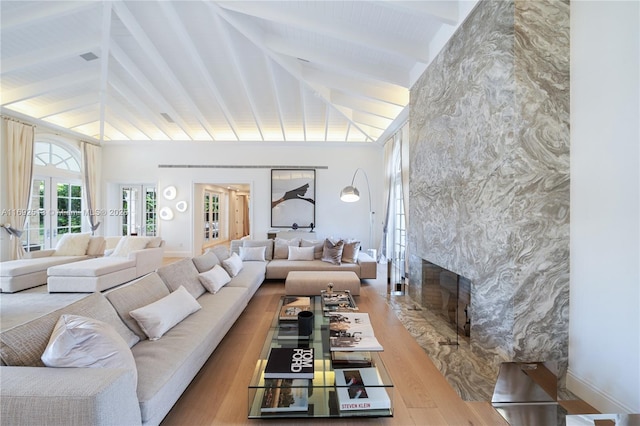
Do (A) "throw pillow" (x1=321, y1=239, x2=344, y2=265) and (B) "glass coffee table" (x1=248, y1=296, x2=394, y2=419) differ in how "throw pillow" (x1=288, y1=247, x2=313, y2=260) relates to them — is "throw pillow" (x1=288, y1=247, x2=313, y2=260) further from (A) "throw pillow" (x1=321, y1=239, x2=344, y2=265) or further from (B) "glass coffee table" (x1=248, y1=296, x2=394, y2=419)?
(B) "glass coffee table" (x1=248, y1=296, x2=394, y2=419)

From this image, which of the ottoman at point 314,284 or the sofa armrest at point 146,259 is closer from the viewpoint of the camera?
the ottoman at point 314,284

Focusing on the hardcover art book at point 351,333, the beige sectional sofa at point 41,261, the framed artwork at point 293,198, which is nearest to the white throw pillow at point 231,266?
the hardcover art book at point 351,333

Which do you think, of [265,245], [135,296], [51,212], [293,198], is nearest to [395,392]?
[135,296]

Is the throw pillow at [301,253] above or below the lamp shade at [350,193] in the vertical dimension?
below

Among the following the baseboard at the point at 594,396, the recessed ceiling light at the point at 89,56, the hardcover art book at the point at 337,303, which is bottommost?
the baseboard at the point at 594,396

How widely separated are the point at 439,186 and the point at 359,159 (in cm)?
448

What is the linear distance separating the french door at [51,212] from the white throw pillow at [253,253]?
4965 mm

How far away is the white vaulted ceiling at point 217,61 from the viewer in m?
3.23

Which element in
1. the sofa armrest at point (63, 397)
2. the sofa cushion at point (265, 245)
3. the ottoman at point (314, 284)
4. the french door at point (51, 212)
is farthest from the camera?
the french door at point (51, 212)

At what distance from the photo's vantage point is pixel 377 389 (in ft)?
6.08

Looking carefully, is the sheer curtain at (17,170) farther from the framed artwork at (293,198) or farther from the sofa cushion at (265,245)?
the framed artwork at (293,198)

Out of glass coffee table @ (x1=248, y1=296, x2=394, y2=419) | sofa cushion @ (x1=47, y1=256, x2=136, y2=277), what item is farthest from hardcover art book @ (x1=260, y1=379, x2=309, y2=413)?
sofa cushion @ (x1=47, y1=256, x2=136, y2=277)

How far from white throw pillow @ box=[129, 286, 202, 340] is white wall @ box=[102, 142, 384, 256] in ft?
16.5

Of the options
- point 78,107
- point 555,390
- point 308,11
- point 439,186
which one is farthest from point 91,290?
point 555,390
